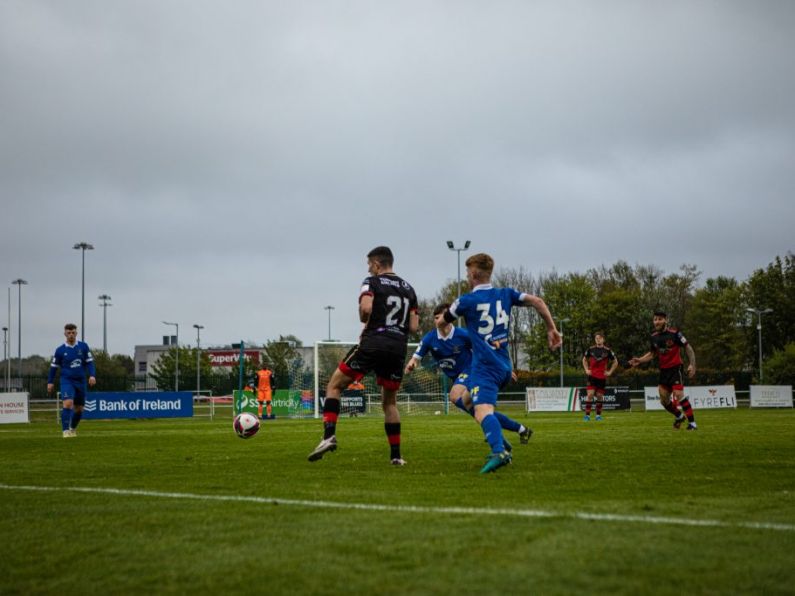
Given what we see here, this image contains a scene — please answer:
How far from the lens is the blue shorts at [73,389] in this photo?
1827 centimetres

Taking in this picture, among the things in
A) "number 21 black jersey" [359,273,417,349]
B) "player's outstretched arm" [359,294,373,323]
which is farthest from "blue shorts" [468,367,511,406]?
"player's outstretched arm" [359,294,373,323]

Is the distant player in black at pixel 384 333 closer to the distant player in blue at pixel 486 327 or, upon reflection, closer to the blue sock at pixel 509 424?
the distant player in blue at pixel 486 327

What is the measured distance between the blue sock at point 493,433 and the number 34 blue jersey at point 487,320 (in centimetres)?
61

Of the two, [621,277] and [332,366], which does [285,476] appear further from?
[621,277]

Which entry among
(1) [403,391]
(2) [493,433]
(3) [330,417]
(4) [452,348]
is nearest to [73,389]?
(4) [452,348]

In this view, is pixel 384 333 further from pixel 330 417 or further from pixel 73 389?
pixel 73 389

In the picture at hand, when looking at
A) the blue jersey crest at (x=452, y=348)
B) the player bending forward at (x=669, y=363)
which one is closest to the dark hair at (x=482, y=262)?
the blue jersey crest at (x=452, y=348)

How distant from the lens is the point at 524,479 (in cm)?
729

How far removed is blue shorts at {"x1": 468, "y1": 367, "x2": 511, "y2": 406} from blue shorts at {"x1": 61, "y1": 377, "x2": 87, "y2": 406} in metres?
12.2

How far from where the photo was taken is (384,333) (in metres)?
9.55

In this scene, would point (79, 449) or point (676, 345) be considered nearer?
point (79, 449)

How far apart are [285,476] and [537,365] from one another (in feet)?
233

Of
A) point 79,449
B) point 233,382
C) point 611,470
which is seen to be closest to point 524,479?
point 611,470

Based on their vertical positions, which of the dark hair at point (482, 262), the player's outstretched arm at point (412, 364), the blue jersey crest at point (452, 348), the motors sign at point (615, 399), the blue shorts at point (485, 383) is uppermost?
the dark hair at point (482, 262)
